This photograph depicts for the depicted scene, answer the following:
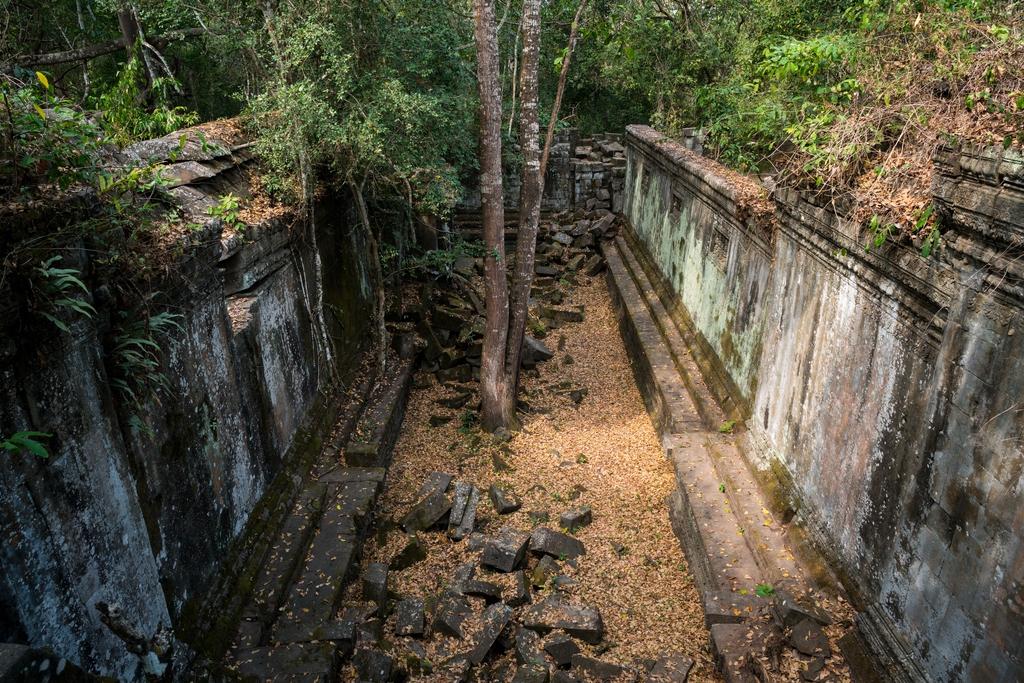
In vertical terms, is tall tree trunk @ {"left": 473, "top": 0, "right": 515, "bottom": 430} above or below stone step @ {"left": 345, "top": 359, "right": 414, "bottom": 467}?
above

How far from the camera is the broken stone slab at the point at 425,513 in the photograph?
7.05 meters

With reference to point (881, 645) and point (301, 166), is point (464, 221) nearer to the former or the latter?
point (301, 166)

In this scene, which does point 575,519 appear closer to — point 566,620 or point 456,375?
point 566,620

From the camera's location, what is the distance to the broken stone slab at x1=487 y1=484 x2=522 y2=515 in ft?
24.5

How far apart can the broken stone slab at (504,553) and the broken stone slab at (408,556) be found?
0.65m

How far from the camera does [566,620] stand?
5.70 meters

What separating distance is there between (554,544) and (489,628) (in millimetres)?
1319

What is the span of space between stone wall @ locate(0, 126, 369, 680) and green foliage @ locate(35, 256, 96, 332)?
0.33ft

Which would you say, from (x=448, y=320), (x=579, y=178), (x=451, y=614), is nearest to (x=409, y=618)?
(x=451, y=614)

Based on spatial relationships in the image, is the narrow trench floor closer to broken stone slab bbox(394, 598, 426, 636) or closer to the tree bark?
broken stone slab bbox(394, 598, 426, 636)

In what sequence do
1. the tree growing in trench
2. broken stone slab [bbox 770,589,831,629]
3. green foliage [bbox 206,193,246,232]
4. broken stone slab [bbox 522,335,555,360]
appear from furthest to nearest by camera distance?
broken stone slab [bbox 522,335,555,360] < the tree growing in trench < green foliage [bbox 206,193,246,232] < broken stone slab [bbox 770,589,831,629]

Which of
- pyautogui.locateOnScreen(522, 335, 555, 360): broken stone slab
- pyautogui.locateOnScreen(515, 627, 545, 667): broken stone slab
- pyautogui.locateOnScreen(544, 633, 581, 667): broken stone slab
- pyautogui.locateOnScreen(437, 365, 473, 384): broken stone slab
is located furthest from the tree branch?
pyautogui.locateOnScreen(544, 633, 581, 667): broken stone slab

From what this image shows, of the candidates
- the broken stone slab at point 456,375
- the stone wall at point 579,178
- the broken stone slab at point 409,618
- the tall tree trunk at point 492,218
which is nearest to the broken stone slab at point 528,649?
the broken stone slab at point 409,618

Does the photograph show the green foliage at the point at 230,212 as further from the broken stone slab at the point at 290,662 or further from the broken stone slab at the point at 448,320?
the broken stone slab at the point at 448,320
